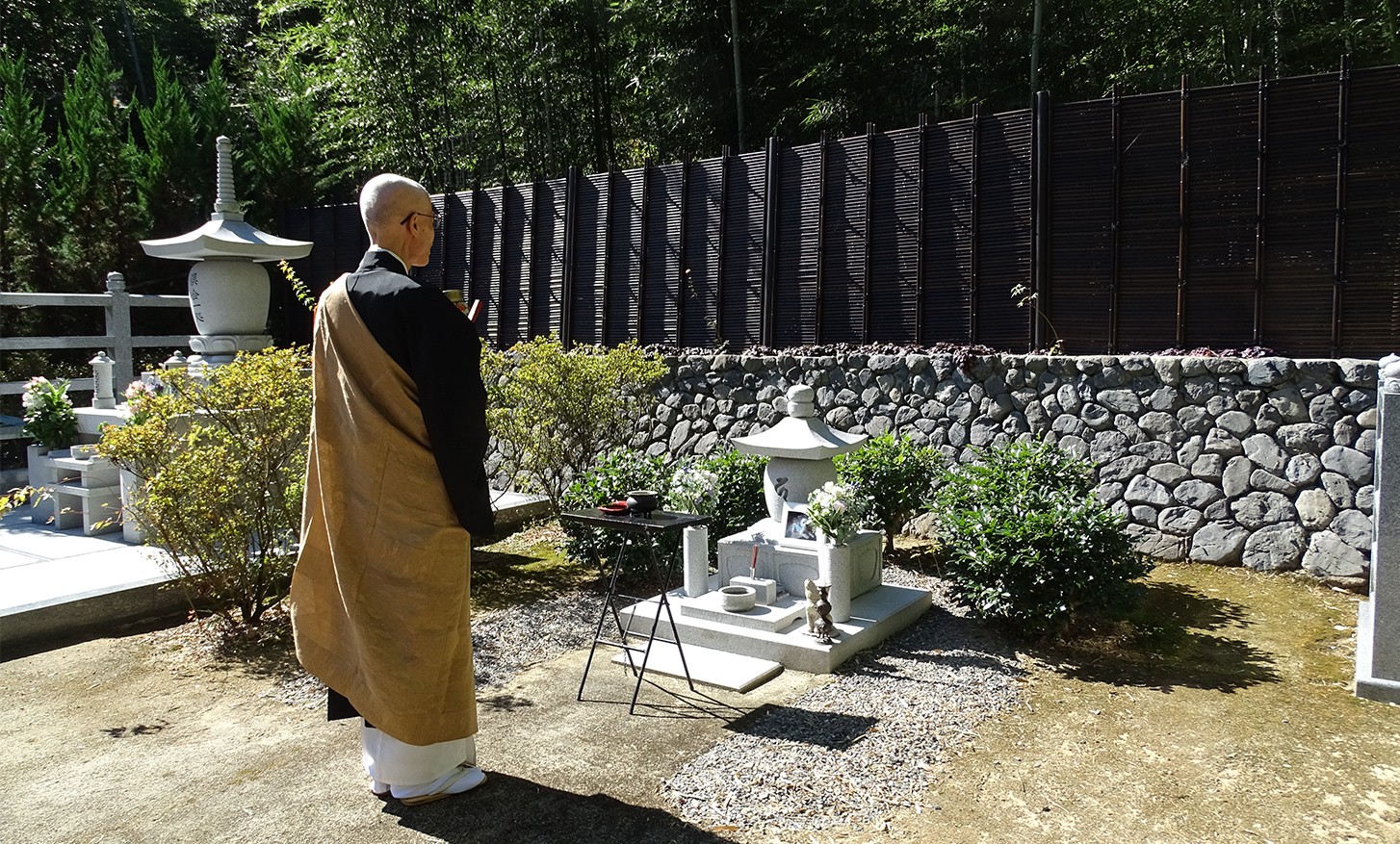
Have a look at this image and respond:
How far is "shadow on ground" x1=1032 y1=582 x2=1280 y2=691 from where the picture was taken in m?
4.76

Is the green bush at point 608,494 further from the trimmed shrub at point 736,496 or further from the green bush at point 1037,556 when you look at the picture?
the green bush at point 1037,556

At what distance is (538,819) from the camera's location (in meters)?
3.29

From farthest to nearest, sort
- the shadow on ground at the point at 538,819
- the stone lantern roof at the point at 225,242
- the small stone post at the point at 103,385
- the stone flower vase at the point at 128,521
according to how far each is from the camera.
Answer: the small stone post at the point at 103,385 < the stone lantern roof at the point at 225,242 < the stone flower vase at the point at 128,521 < the shadow on ground at the point at 538,819

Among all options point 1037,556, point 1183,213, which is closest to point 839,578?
point 1037,556

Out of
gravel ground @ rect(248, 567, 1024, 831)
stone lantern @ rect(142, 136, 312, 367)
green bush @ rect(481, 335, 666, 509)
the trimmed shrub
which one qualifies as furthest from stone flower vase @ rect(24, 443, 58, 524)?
the trimmed shrub

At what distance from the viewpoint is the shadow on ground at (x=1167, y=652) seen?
476 centimetres

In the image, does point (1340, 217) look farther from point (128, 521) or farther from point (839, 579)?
point (128, 521)

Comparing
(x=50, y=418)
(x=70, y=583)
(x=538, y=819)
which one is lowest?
(x=538, y=819)

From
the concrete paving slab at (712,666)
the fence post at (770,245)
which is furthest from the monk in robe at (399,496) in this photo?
the fence post at (770,245)

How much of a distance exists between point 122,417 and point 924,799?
813 centimetres

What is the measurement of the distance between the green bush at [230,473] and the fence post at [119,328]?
5.88m

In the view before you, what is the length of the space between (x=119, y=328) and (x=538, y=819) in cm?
977

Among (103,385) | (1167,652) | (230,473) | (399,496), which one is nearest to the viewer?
(399,496)

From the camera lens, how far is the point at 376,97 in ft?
47.0
